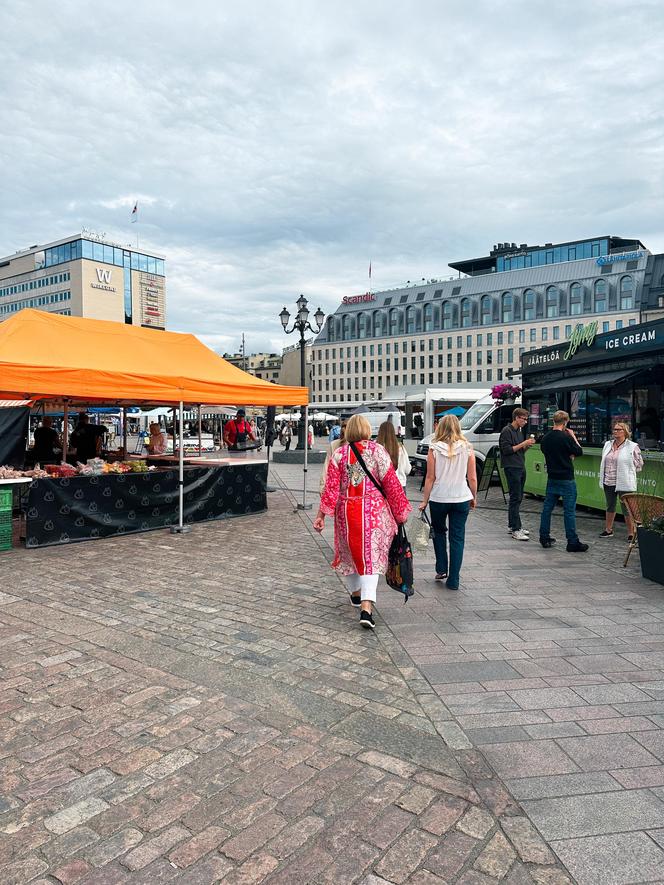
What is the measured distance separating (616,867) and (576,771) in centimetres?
67

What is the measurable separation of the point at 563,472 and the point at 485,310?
333 ft

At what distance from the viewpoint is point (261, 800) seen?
9.18 ft

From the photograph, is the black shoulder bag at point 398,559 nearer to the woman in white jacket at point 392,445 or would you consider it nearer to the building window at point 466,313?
the woman in white jacket at point 392,445

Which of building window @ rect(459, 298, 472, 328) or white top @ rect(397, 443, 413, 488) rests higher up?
building window @ rect(459, 298, 472, 328)

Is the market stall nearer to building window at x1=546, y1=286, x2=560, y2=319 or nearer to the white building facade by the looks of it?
the white building facade

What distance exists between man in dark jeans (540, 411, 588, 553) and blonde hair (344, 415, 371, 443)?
3865mm

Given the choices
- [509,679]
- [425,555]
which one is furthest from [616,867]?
[425,555]

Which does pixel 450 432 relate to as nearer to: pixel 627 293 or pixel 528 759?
pixel 528 759

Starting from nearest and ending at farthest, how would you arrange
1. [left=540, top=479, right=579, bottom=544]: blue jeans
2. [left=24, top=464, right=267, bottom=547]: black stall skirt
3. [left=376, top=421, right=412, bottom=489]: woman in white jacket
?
[left=376, top=421, right=412, bottom=489]: woman in white jacket, [left=540, top=479, right=579, bottom=544]: blue jeans, [left=24, top=464, right=267, bottom=547]: black stall skirt

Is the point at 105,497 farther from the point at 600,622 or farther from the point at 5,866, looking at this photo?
the point at 5,866

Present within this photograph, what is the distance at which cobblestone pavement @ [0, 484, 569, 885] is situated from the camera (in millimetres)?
2439

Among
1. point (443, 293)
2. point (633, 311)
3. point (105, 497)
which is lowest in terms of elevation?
point (105, 497)

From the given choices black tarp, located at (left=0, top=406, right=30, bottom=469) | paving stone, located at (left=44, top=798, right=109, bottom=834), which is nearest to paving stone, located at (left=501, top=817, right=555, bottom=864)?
paving stone, located at (left=44, top=798, right=109, bottom=834)

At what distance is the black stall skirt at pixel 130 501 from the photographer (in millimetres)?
8672
